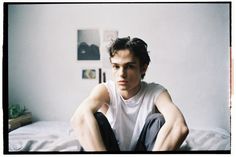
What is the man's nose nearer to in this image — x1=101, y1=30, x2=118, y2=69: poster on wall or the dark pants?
x1=101, y1=30, x2=118, y2=69: poster on wall

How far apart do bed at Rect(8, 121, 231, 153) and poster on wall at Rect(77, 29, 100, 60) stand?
495 millimetres

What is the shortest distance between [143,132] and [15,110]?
2.96 ft

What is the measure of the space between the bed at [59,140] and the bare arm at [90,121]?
62 millimetres

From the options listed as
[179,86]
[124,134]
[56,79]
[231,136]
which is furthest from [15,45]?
[231,136]

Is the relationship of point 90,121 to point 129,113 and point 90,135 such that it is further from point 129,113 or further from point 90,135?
point 129,113

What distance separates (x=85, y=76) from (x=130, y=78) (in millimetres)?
316

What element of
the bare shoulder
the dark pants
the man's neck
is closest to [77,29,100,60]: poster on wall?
the man's neck

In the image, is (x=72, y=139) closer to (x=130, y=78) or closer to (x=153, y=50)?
(x=130, y=78)

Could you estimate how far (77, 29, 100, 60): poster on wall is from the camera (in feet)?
7.30

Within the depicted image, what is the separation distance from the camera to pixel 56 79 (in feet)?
7.36

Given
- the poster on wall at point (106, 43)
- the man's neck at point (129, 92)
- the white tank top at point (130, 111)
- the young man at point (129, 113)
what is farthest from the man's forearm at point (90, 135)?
the poster on wall at point (106, 43)

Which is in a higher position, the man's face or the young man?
the man's face

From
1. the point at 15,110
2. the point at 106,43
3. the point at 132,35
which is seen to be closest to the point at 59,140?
the point at 15,110

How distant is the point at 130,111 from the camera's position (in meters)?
2.22
